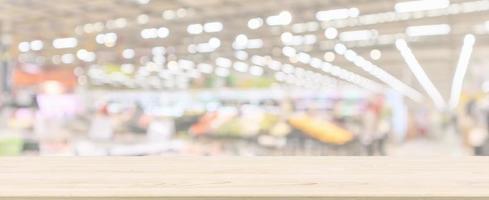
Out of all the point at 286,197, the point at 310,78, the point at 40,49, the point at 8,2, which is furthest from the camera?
the point at 310,78

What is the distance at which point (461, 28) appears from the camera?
679 inches

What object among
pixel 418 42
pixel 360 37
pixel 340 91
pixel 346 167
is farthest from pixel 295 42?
pixel 346 167

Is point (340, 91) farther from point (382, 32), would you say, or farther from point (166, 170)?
point (166, 170)

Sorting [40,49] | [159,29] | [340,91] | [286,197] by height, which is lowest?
[286,197]

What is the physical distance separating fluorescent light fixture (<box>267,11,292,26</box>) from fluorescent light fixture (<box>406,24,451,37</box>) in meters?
3.50

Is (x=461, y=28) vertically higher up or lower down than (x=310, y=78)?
lower down

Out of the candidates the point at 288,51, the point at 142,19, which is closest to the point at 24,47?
the point at 142,19

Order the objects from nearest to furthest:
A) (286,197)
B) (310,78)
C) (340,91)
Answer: (286,197) → (340,91) → (310,78)

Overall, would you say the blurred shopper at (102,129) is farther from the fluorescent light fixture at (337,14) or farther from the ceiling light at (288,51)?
the ceiling light at (288,51)

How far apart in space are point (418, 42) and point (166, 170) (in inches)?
766

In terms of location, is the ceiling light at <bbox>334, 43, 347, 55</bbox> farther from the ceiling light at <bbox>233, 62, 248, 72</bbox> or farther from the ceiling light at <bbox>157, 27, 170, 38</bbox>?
the ceiling light at <bbox>157, 27, 170, 38</bbox>

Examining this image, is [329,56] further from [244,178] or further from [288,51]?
[244,178]

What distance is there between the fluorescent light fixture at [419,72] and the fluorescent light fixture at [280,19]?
4.47m

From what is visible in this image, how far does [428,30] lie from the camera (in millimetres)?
17531
